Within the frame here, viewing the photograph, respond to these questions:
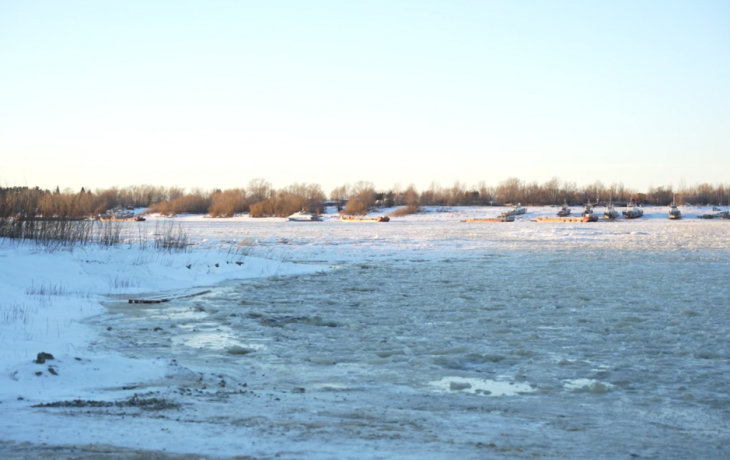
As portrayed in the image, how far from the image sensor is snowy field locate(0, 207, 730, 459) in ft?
14.8

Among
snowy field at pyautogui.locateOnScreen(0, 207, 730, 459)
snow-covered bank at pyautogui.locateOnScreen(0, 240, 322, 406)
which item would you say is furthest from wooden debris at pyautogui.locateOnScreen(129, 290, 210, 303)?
snow-covered bank at pyautogui.locateOnScreen(0, 240, 322, 406)

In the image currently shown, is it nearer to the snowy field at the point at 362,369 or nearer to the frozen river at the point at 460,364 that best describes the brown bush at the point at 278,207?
the snowy field at the point at 362,369

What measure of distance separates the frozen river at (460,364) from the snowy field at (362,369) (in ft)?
0.10

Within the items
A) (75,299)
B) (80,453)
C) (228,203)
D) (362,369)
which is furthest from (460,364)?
(228,203)

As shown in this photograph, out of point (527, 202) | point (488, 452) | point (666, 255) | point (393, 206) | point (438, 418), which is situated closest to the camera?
point (488, 452)

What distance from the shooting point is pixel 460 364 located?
24.1ft

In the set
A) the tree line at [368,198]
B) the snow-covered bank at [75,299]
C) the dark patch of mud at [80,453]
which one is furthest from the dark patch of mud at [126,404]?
the tree line at [368,198]

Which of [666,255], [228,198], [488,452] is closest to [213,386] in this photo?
[488,452]

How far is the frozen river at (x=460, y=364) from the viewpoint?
4703 mm

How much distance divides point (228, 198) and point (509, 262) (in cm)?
11615

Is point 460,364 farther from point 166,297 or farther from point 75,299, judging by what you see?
point 166,297

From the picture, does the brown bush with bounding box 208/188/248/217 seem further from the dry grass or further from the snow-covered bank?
the snow-covered bank

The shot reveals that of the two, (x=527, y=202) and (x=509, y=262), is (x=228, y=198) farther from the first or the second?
(x=509, y=262)

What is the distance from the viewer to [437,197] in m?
153
